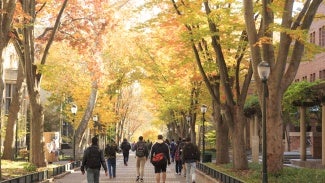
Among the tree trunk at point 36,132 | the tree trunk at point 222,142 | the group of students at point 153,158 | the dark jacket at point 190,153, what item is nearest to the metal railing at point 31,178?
the group of students at point 153,158

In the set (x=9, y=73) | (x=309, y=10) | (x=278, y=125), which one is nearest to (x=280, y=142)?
(x=278, y=125)

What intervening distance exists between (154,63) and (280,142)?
28.4 metres

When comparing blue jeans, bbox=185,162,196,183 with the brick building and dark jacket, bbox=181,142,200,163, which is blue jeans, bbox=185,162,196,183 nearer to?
dark jacket, bbox=181,142,200,163

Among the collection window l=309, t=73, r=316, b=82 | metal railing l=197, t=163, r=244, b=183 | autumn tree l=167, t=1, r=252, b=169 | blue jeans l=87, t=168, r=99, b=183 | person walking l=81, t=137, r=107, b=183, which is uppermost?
window l=309, t=73, r=316, b=82

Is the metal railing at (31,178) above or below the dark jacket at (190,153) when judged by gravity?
below

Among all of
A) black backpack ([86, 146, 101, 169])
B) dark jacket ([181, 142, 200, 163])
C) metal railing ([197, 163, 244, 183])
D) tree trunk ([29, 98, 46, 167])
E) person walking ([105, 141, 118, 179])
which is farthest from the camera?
person walking ([105, 141, 118, 179])

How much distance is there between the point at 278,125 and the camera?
17562 mm

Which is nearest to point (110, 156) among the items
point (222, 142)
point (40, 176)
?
point (40, 176)

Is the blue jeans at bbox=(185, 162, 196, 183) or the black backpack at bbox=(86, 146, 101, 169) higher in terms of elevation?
the black backpack at bbox=(86, 146, 101, 169)

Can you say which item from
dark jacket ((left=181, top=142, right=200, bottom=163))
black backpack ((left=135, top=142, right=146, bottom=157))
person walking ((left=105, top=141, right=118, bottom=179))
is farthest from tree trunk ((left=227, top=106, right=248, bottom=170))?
person walking ((left=105, top=141, right=118, bottom=179))

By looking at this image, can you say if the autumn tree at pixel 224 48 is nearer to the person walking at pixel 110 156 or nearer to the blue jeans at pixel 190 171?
the blue jeans at pixel 190 171

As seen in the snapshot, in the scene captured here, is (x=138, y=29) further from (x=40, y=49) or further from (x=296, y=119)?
(x=296, y=119)

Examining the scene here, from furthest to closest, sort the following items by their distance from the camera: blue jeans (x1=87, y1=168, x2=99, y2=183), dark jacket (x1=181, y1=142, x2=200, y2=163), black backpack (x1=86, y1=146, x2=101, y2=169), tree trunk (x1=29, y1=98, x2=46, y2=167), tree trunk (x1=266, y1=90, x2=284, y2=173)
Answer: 1. tree trunk (x1=29, y1=98, x2=46, y2=167)
2. dark jacket (x1=181, y1=142, x2=200, y2=163)
3. tree trunk (x1=266, y1=90, x2=284, y2=173)
4. blue jeans (x1=87, y1=168, x2=99, y2=183)
5. black backpack (x1=86, y1=146, x2=101, y2=169)

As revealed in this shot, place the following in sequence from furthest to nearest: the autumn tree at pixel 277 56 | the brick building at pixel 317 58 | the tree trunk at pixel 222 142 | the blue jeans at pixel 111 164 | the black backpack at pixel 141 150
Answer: the brick building at pixel 317 58, the tree trunk at pixel 222 142, the blue jeans at pixel 111 164, the black backpack at pixel 141 150, the autumn tree at pixel 277 56
